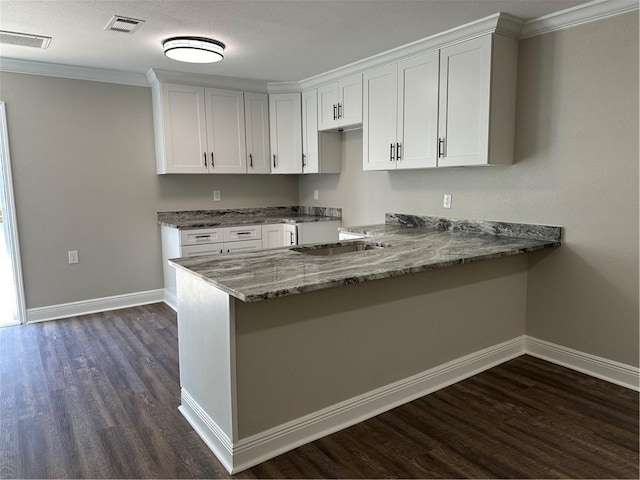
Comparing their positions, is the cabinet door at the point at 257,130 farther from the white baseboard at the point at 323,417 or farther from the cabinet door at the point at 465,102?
the white baseboard at the point at 323,417

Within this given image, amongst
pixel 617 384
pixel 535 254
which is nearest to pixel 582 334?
pixel 617 384

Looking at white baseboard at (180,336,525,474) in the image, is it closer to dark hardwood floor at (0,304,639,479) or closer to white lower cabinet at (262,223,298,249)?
dark hardwood floor at (0,304,639,479)

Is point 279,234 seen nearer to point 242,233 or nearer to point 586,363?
point 242,233

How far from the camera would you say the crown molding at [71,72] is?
385 cm

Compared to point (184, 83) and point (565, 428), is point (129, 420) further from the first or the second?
point (184, 83)

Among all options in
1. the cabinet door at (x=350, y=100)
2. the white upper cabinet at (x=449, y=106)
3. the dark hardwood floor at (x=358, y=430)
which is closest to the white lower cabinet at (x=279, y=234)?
the cabinet door at (x=350, y=100)

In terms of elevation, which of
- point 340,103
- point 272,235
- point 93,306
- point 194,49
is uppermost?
point 194,49

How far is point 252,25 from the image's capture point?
2.99m

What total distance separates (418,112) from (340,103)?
3.45ft

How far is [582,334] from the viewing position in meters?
2.98

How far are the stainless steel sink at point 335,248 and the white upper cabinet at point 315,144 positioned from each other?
1.87 m

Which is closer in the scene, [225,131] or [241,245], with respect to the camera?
[241,245]

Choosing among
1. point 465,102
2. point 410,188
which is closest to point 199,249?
point 410,188

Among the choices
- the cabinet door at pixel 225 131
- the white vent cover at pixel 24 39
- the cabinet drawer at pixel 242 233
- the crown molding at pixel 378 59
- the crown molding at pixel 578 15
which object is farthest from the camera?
the cabinet door at pixel 225 131
